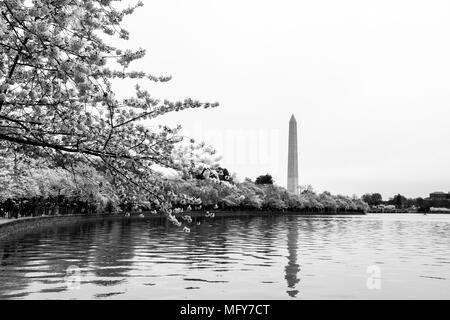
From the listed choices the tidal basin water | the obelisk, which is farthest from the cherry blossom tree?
the obelisk

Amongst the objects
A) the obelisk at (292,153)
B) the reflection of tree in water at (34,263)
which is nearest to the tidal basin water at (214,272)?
the reflection of tree in water at (34,263)

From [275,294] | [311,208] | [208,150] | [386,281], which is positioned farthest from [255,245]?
[311,208]

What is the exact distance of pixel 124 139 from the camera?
33.6 ft

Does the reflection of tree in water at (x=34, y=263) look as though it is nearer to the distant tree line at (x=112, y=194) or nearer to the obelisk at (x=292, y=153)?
the distant tree line at (x=112, y=194)

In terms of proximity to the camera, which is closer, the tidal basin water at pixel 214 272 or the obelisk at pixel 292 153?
the tidal basin water at pixel 214 272

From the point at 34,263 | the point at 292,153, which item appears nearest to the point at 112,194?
the point at 34,263

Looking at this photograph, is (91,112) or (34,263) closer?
(91,112)

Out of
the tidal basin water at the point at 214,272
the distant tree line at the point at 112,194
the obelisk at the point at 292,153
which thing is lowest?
the tidal basin water at the point at 214,272

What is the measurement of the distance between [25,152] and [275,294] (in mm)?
7651

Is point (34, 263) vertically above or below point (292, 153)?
below

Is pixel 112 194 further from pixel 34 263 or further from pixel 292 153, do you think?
pixel 292 153

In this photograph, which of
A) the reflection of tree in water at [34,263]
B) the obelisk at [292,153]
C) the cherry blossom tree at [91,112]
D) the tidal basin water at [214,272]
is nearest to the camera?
the cherry blossom tree at [91,112]

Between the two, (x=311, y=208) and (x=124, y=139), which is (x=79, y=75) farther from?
(x=311, y=208)

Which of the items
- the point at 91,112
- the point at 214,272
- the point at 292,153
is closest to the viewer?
the point at 91,112
